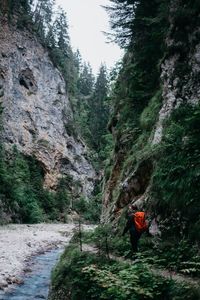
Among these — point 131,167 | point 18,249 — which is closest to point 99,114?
point 18,249

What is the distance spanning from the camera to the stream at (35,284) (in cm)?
1305

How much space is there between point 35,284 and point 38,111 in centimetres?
4576

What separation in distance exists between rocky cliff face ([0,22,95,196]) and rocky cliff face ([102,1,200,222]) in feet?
121

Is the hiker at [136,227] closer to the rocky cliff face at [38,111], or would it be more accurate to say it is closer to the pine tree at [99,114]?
the rocky cliff face at [38,111]

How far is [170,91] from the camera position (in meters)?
16.5

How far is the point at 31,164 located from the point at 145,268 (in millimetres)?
46582

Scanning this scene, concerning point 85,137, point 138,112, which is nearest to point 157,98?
point 138,112

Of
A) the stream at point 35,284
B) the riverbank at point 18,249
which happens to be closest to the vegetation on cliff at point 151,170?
the stream at point 35,284

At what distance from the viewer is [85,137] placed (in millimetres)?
72938

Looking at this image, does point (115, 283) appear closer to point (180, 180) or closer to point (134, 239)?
point (134, 239)

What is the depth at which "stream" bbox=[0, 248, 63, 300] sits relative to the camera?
13.0 meters

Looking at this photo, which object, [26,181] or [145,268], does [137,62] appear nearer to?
[145,268]

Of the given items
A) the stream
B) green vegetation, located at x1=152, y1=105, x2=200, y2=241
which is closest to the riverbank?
the stream

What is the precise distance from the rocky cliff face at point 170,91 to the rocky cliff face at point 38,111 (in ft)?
121
